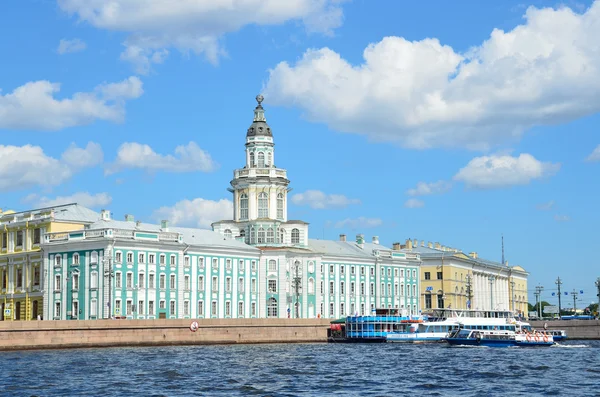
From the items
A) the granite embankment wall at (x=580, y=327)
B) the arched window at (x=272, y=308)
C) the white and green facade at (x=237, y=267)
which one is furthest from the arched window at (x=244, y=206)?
the granite embankment wall at (x=580, y=327)

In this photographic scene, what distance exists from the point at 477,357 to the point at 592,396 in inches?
1036

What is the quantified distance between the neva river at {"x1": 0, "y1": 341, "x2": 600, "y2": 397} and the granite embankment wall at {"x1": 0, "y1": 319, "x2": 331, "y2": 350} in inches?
92.4

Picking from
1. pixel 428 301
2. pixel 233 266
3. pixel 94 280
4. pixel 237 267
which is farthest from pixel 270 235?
pixel 428 301

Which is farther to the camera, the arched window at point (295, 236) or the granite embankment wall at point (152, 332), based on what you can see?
the arched window at point (295, 236)

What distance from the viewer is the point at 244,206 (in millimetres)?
108375

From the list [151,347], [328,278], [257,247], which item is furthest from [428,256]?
[151,347]

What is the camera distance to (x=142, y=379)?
4862cm

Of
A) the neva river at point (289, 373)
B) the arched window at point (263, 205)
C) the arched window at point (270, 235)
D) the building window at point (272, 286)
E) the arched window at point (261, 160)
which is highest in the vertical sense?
the arched window at point (261, 160)

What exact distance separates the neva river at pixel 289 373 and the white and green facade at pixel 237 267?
15.2m

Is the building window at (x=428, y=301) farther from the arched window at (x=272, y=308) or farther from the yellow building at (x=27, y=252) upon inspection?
the yellow building at (x=27, y=252)

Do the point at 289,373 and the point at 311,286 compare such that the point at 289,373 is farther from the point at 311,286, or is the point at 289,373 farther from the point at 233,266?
the point at 311,286

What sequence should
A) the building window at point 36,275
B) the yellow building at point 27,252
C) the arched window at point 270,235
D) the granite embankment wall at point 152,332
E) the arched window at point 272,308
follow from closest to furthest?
the granite embankment wall at point 152,332, the yellow building at point 27,252, the building window at point 36,275, the arched window at point 272,308, the arched window at point 270,235

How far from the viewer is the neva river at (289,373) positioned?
44750 mm

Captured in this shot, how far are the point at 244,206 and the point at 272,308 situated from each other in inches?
442
